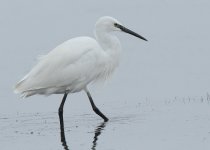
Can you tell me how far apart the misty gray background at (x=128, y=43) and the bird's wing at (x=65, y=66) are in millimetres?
589

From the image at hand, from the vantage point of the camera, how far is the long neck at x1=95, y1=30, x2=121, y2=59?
12.3 meters

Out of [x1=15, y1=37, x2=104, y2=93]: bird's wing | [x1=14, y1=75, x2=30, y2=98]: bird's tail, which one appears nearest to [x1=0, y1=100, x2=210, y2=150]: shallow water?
[x1=14, y1=75, x2=30, y2=98]: bird's tail

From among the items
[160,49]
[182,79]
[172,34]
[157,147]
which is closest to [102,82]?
[157,147]

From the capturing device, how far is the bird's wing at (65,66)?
468 inches

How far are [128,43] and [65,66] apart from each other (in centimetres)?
861

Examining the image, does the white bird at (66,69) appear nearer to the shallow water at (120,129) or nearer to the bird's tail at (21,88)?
the bird's tail at (21,88)

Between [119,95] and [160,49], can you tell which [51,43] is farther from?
[119,95]

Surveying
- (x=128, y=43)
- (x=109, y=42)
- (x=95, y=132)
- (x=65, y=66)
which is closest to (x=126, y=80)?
(x=128, y=43)

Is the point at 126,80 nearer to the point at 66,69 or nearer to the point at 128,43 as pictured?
the point at 128,43

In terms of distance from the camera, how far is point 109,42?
1237 cm

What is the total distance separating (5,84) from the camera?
55.6 feet

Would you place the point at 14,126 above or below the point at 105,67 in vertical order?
below

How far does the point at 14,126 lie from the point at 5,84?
4.85 metres

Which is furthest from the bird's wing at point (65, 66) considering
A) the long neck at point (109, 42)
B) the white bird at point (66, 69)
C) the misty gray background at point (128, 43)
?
the misty gray background at point (128, 43)
